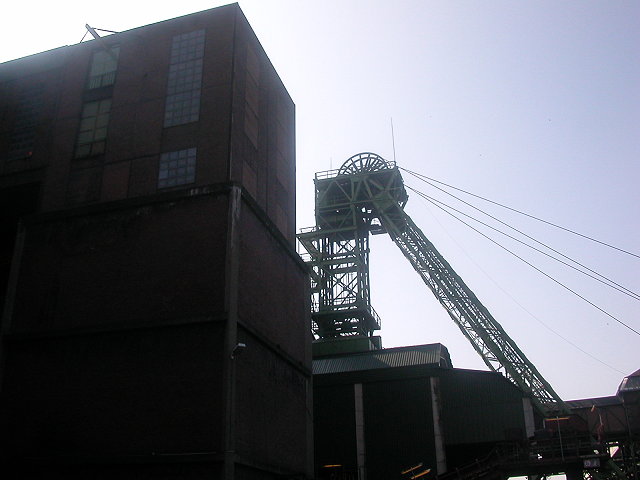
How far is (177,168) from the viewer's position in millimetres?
25875

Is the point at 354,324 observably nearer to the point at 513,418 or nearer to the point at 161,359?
the point at 513,418

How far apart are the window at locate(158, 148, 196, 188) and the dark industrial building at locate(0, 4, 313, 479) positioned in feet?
0.26

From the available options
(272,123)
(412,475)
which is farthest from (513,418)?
(272,123)

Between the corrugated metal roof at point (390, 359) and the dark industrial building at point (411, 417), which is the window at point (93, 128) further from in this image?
the corrugated metal roof at point (390, 359)

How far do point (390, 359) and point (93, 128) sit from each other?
19229 millimetres

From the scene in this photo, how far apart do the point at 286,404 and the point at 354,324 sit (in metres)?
20.0

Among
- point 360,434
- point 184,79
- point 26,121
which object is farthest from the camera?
point 360,434

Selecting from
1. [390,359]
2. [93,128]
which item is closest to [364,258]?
[390,359]

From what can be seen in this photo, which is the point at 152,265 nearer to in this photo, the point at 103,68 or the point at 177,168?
the point at 177,168

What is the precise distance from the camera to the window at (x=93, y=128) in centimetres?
2745

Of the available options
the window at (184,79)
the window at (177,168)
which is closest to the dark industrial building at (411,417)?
the window at (177,168)

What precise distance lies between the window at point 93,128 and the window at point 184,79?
9.17 feet

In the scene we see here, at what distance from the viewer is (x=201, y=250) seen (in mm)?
23156

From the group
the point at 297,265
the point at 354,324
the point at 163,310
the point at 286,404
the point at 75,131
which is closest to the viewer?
the point at 163,310
